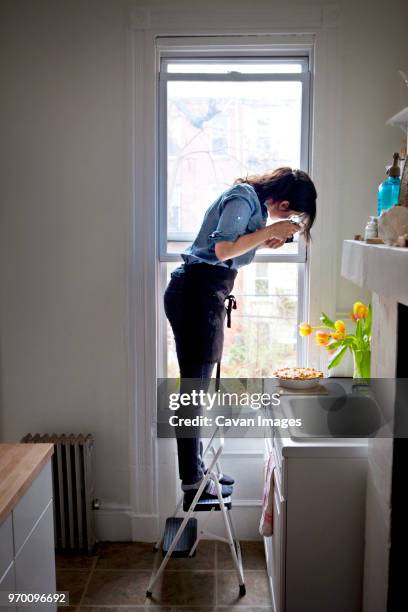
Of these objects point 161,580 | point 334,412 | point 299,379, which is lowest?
point 161,580

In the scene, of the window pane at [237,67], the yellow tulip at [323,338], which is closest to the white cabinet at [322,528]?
the yellow tulip at [323,338]

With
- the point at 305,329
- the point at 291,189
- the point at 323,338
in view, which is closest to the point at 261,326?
the point at 305,329

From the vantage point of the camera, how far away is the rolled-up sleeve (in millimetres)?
2539

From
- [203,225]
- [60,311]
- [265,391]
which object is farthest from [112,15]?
[265,391]

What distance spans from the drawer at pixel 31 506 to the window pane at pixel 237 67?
1.89 meters

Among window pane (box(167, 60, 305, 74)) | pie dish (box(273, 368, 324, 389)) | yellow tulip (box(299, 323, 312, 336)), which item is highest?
window pane (box(167, 60, 305, 74))

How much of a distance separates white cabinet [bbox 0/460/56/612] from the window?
1240 mm

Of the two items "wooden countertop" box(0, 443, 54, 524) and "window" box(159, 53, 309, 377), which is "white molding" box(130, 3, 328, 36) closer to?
"window" box(159, 53, 309, 377)

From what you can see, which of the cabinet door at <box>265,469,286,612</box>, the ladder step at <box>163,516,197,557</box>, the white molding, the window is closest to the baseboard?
the ladder step at <box>163,516,197,557</box>

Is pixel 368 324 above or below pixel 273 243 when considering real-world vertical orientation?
below

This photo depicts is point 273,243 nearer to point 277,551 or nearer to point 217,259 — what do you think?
point 217,259

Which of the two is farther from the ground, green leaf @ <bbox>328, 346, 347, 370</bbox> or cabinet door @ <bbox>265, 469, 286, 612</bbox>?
green leaf @ <bbox>328, 346, 347, 370</bbox>

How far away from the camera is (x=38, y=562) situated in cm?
198

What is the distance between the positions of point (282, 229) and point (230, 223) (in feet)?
0.76
